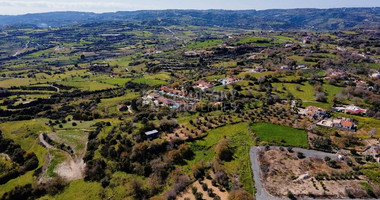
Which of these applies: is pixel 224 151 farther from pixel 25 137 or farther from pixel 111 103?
pixel 111 103

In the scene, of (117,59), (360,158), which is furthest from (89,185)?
(117,59)

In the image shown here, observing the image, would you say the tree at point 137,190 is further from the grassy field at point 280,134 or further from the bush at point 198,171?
the grassy field at point 280,134

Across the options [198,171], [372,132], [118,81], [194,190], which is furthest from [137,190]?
[118,81]

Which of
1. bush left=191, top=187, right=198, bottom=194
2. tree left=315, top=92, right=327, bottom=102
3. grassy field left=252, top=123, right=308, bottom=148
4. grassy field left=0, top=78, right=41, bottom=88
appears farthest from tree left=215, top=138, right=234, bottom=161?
grassy field left=0, top=78, right=41, bottom=88

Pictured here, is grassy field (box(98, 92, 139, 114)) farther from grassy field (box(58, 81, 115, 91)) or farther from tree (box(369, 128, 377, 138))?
tree (box(369, 128, 377, 138))

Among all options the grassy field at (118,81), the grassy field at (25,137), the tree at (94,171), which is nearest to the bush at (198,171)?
the tree at (94,171)
